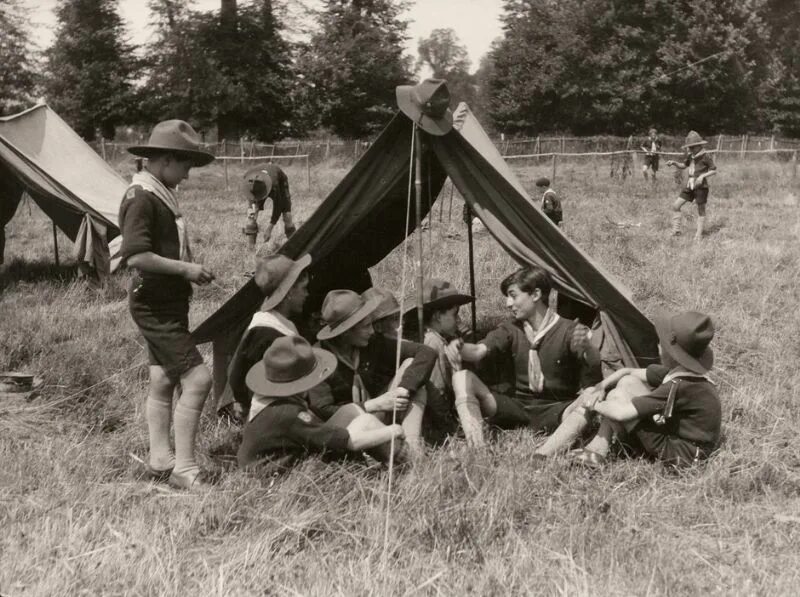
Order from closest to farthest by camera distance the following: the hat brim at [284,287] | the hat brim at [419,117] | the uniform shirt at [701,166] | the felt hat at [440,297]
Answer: the hat brim at [284,287] < the hat brim at [419,117] < the felt hat at [440,297] < the uniform shirt at [701,166]

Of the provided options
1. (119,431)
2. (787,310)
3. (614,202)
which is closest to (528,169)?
(614,202)

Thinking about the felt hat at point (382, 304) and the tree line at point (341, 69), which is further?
the tree line at point (341, 69)

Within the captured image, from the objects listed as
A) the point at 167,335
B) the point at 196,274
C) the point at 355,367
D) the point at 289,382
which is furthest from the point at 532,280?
the point at 167,335

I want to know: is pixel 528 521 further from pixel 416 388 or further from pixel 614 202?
pixel 614 202

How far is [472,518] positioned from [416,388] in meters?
1.00

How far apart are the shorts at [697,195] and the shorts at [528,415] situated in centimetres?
782

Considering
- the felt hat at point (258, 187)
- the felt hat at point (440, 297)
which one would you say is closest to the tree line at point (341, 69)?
the felt hat at point (258, 187)

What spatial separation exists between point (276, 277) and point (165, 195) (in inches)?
29.4

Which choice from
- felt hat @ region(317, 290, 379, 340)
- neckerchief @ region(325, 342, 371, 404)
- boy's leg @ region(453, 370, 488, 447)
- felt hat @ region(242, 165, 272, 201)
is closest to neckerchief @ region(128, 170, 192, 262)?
felt hat @ region(317, 290, 379, 340)

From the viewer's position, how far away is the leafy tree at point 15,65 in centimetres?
3991

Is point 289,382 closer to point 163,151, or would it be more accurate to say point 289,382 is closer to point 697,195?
point 163,151

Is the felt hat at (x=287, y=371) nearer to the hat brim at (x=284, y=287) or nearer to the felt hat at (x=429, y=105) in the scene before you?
the hat brim at (x=284, y=287)

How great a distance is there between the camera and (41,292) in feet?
26.3

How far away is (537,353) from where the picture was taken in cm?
468
